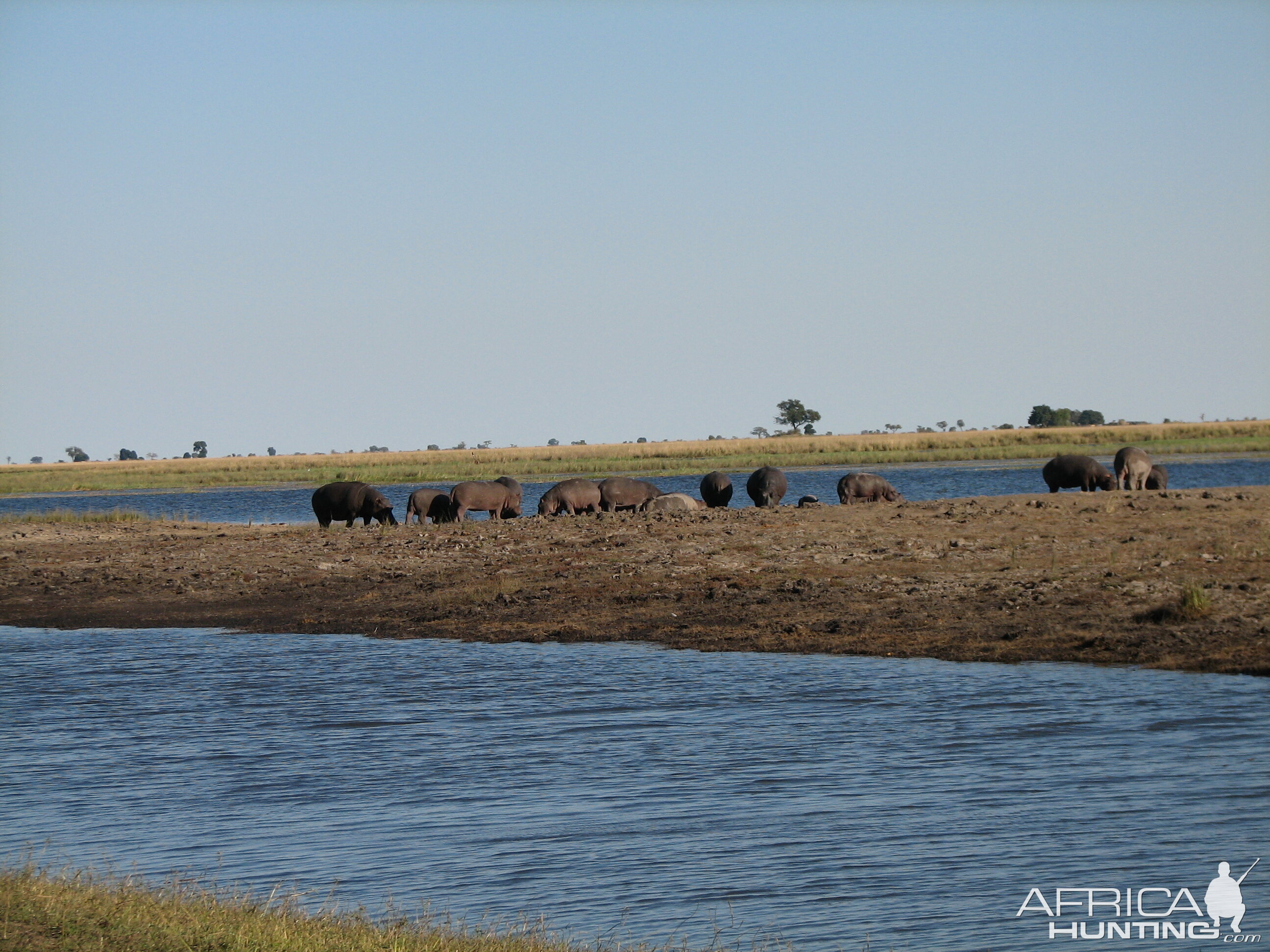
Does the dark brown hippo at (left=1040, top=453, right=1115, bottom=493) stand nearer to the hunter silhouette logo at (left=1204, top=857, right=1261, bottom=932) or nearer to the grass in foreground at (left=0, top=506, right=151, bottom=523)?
the grass in foreground at (left=0, top=506, right=151, bottom=523)

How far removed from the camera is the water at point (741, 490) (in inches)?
2090

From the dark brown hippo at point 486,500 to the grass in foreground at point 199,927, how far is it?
26150 mm

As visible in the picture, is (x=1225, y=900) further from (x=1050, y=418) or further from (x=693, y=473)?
(x=1050, y=418)

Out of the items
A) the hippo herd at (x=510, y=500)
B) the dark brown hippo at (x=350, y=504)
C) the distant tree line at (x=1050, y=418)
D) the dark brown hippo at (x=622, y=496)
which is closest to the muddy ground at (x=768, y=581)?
the hippo herd at (x=510, y=500)

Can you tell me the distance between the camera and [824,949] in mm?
7930

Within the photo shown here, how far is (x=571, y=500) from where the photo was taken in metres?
35.8

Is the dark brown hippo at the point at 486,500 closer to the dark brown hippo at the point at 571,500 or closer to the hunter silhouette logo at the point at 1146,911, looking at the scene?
the dark brown hippo at the point at 571,500

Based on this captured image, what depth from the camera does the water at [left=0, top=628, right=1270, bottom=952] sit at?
8.96 metres

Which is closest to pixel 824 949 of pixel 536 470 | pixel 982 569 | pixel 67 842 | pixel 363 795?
pixel 363 795

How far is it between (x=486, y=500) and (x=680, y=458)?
2420 inches

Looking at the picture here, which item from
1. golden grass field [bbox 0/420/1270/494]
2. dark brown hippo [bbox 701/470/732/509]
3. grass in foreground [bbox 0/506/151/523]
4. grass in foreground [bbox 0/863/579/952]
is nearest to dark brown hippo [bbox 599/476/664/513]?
dark brown hippo [bbox 701/470/732/509]

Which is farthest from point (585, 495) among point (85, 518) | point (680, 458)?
point (680, 458)

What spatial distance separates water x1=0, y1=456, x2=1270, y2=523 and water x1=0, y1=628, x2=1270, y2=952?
30.3m

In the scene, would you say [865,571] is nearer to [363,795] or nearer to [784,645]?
[784,645]
